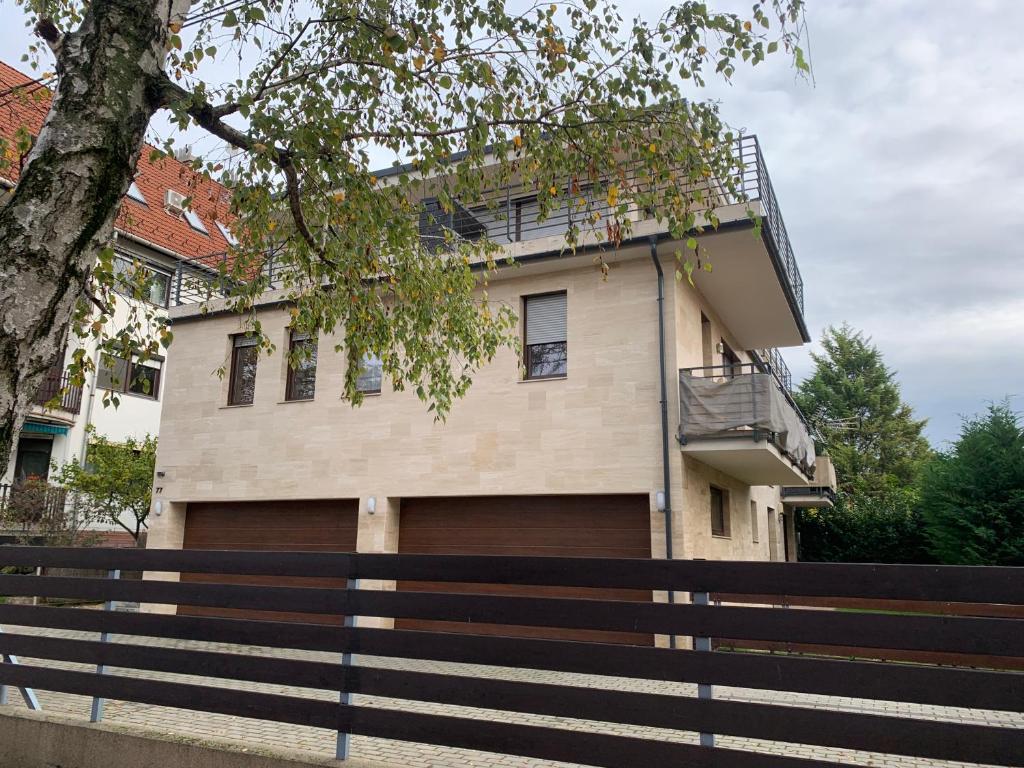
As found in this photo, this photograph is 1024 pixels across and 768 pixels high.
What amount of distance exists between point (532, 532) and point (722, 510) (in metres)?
4.16

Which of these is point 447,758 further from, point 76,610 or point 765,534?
point 765,534

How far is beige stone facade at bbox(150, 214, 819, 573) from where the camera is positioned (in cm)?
1180

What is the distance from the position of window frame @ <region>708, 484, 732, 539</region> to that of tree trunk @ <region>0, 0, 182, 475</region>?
10.8 m

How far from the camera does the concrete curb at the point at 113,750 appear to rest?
415 centimetres

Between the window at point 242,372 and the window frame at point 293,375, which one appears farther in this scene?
the window at point 242,372

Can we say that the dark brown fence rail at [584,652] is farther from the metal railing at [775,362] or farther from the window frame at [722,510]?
the metal railing at [775,362]

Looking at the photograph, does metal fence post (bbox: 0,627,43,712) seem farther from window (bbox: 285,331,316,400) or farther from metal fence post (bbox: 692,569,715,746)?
window (bbox: 285,331,316,400)

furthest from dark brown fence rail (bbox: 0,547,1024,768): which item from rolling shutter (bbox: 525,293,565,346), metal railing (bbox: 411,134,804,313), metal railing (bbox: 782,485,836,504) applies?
metal railing (bbox: 782,485,836,504)

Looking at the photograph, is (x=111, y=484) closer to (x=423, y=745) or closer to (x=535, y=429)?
(x=535, y=429)

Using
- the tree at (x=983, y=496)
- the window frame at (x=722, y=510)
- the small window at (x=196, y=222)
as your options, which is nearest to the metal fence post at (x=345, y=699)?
the window frame at (x=722, y=510)

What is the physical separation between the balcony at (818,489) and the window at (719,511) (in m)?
5.73

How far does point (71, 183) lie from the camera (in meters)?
4.29

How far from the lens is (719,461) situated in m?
12.5

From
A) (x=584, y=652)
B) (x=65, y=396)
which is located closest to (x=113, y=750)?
(x=584, y=652)
